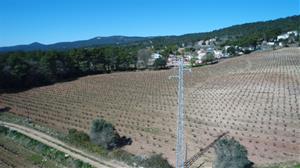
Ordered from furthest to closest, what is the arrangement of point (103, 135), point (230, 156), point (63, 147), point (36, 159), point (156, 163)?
1. point (103, 135)
2. point (63, 147)
3. point (36, 159)
4. point (156, 163)
5. point (230, 156)

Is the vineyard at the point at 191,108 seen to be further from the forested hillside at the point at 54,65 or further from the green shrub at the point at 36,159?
the green shrub at the point at 36,159

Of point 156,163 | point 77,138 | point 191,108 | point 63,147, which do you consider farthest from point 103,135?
point 191,108

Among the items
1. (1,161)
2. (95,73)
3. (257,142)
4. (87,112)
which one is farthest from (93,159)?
(95,73)

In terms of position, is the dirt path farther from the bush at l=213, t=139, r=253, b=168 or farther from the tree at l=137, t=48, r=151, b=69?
the tree at l=137, t=48, r=151, b=69

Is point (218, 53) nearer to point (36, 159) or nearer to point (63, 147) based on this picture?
point (63, 147)

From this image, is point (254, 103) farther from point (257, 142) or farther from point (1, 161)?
point (1, 161)

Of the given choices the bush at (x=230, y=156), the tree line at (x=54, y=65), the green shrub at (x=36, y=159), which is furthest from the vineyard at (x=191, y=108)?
the green shrub at (x=36, y=159)

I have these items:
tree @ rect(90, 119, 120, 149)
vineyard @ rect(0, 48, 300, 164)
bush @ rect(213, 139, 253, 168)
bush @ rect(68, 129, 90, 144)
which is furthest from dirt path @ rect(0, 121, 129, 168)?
bush @ rect(213, 139, 253, 168)
